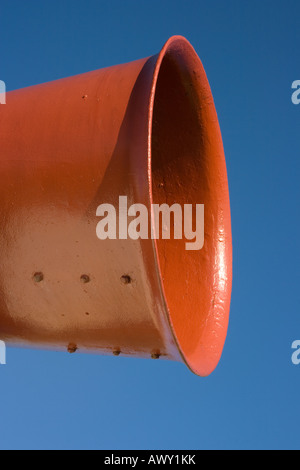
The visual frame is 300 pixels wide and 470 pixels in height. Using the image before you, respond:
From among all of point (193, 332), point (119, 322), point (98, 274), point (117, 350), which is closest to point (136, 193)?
point (98, 274)

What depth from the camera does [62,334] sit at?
1.44m

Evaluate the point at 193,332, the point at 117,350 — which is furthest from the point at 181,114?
the point at 117,350

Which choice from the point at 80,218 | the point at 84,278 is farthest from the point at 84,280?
the point at 80,218

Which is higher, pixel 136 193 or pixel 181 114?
pixel 181 114

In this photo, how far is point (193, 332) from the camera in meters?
1.74

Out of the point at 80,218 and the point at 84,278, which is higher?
the point at 80,218

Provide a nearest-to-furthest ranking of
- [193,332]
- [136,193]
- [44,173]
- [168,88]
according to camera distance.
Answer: [136,193] < [44,173] < [193,332] < [168,88]

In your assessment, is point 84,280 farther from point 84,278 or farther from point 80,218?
point 80,218

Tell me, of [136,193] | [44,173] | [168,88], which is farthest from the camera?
[168,88]

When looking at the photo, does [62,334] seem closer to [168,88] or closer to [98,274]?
[98,274]

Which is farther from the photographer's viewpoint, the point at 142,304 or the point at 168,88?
the point at 168,88

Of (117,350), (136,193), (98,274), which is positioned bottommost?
(117,350)

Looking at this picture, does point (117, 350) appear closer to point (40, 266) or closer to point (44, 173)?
point (40, 266)

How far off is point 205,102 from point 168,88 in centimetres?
14
